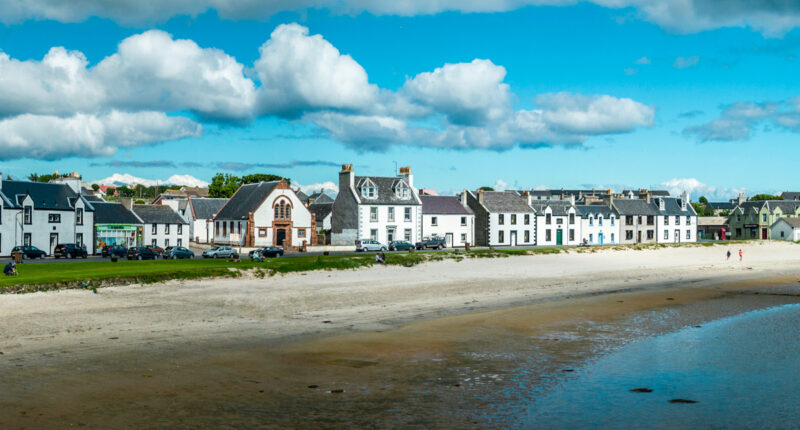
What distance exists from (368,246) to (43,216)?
35.6 m

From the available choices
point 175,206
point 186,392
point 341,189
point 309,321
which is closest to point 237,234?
point 341,189

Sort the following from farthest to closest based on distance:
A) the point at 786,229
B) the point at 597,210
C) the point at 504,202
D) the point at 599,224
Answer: the point at 786,229, the point at 597,210, the point at 599,224, the point at 504,202

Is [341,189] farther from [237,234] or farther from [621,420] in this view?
[621,420]

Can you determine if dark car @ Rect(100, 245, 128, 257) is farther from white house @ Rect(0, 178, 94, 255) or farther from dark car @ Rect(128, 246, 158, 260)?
white house @ Rect(0, 178, 94, 255)

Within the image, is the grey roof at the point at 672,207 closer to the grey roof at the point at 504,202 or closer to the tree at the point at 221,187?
the grey roof at the point at 504,202

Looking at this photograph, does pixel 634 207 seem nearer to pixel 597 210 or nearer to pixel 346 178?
pixel 597 210

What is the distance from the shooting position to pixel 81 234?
73.6 meters

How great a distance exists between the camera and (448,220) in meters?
91.8

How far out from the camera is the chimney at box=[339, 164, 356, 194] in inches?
3361

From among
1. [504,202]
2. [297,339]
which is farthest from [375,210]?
[297,339]

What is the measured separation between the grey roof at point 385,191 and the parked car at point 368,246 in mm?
8546

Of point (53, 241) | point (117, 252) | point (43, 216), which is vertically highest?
point (43, 216)

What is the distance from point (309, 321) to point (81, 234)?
185 feet

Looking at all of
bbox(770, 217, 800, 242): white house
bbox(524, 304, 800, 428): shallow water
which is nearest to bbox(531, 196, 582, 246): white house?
bbox(770, 217, 800, 242): white house
